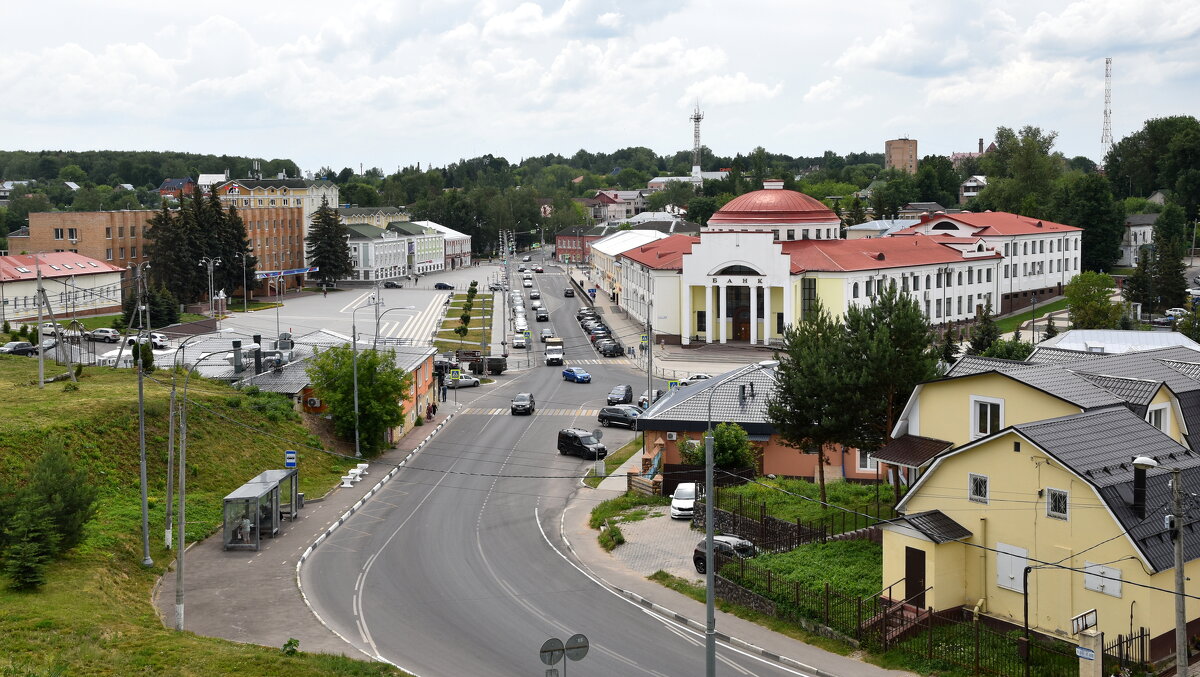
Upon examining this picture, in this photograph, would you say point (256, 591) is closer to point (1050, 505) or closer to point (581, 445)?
point (1050, 505)

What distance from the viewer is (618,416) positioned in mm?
56125

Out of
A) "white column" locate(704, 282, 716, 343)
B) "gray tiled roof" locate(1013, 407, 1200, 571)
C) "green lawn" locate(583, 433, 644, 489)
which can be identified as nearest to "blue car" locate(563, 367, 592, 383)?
"white column" locate(704, 282, 716, 343)

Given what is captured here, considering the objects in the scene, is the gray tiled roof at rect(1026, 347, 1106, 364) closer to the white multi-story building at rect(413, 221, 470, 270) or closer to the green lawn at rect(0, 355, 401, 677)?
the green lawn at rect(0, 355, 401, 677)

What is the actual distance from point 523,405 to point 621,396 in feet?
19.1

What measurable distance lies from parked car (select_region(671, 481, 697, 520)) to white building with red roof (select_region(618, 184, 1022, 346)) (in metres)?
41.9

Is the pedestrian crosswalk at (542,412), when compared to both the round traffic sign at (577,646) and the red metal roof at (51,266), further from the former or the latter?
the round traffic sign at (577,646)

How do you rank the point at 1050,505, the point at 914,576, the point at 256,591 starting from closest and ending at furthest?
the point at 1050,505, the point at 914,576, the point at 256,591

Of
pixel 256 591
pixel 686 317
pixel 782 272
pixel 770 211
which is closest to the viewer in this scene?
pixel 256 591

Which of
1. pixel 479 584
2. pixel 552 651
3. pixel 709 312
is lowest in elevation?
pixel 479 584

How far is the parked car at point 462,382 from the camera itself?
68875 mm

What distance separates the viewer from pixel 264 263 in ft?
401

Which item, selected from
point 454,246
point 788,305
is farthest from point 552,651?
point 454,246

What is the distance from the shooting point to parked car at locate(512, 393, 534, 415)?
5981cm

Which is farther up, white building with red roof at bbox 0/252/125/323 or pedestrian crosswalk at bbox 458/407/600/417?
white building with red roof at bbox 0/252/125/323
